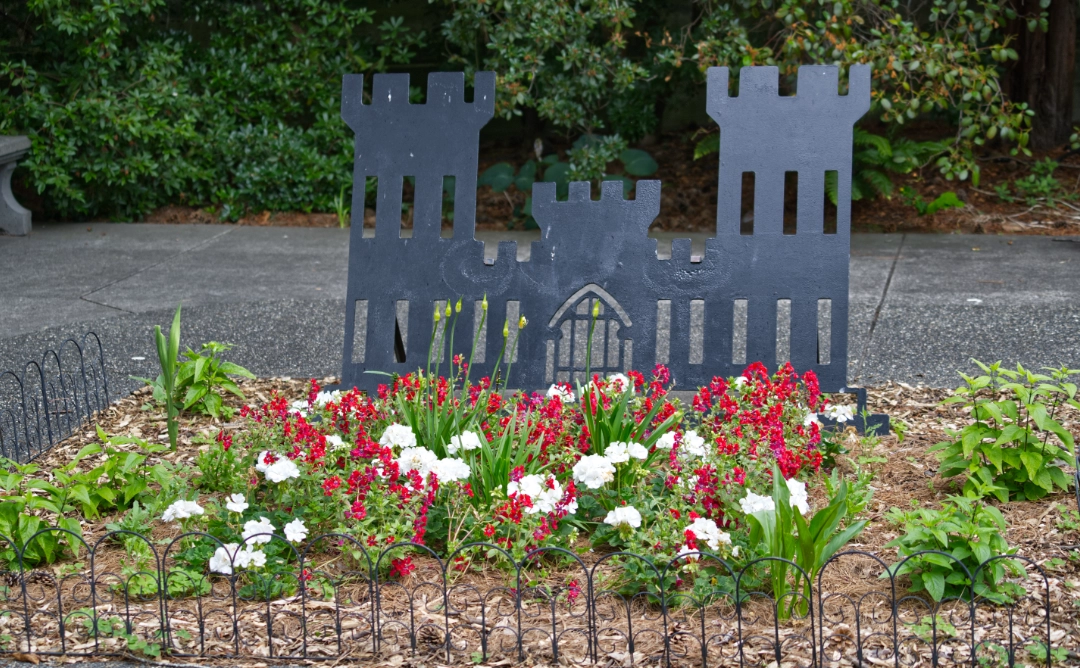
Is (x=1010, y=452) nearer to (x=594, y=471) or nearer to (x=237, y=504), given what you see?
(x=594, y=471)

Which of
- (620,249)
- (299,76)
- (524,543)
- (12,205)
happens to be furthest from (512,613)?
(299,76)

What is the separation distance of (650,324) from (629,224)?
1.27 feet

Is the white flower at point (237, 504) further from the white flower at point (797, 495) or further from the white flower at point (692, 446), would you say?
the white flower at point (797, 495)

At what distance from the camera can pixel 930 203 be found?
8461 millimetres

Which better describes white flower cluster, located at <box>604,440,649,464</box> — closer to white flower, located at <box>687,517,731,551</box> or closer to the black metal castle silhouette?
white flower, located at <box>687,517,731,551</box>

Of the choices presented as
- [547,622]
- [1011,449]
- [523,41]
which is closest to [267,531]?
[547,622]

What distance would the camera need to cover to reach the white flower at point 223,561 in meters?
2.89

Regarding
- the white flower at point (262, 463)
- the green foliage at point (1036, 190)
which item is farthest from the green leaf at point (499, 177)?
the white flower at point (262, 463)

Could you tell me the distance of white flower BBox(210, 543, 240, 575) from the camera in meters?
2.89

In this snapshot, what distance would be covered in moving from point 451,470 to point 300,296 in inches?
142

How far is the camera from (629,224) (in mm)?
4105

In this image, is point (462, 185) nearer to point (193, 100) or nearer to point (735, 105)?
point (735, 105)

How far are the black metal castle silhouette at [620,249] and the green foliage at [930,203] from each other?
4.57 m

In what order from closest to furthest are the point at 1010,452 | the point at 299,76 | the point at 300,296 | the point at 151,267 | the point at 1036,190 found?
the point at 1010,452 < the point at 300,296 < the point at 151,267 < the point at 1036,190 < the point at 299,76
